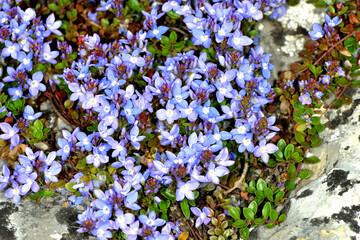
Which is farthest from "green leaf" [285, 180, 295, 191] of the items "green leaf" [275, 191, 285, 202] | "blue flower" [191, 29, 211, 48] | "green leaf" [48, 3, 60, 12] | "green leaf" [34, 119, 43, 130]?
"green leaf" [48, 3, 60, 12]

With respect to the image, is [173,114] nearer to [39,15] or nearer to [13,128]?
[13,128]

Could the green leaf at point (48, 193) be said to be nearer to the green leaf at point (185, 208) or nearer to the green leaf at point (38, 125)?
the green leaf at point (38, 125)

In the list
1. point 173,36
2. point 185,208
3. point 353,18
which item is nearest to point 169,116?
point 185,208

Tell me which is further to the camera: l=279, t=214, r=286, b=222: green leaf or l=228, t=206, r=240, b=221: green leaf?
l=228, t=206, r=240, b=221: green leaf

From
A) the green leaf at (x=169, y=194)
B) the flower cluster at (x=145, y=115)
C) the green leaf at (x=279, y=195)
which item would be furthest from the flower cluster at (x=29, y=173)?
the green leaf at (x=279, y=195)

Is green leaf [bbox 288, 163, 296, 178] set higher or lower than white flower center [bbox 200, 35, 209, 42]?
lower

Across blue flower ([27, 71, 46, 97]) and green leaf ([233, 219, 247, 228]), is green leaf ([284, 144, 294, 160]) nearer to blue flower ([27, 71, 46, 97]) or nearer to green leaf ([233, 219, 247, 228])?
green leaf ([233, 219, 247, 228])

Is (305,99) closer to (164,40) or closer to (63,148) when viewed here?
(164,40)

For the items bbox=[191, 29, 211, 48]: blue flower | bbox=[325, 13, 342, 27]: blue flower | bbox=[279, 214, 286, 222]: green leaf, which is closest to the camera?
bbox=[279, 214, 286, 222]: green leaf

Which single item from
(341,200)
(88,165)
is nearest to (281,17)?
(341,200)
